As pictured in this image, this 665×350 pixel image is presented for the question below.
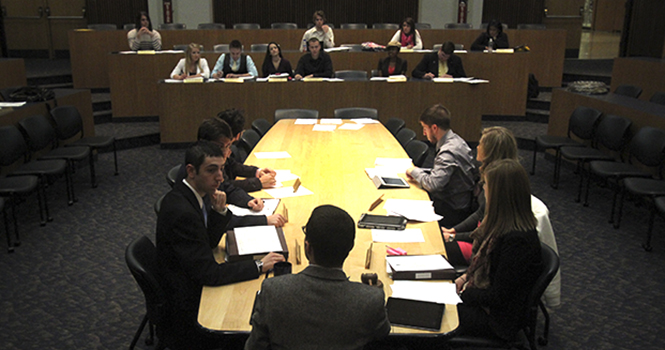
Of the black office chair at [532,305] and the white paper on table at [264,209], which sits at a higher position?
the white paper on table at [264,209]

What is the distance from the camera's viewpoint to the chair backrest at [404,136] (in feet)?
18.5

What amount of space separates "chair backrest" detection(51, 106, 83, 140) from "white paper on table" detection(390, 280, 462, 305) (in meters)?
5.40

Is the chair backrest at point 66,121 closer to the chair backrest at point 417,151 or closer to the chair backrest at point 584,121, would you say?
the chair backrest at point 417,151

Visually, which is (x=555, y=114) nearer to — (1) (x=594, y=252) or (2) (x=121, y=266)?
(1) (x=594, y=252)

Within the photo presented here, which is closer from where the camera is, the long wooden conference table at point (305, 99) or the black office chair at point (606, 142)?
the black office chair at point (606, 142)

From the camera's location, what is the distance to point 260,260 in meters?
2.72

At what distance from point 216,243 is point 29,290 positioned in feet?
6.66

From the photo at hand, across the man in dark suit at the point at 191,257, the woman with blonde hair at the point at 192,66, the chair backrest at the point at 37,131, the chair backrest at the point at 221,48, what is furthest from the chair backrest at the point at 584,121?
the chair backrest at the point at 221,48

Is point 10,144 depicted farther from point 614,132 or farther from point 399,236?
point 614,132

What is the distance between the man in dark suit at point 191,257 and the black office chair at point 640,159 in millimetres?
4107

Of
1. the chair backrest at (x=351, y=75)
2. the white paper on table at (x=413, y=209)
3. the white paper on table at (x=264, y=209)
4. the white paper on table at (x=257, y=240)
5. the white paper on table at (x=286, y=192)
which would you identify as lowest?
the white paper on table at (x=264, y=209)

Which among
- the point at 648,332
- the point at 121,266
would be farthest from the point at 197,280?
the point at 648,332

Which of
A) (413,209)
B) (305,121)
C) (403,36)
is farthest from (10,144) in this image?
(403,36)

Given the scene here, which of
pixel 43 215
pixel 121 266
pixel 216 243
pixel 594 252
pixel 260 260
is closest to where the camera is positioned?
pixel 260 260
